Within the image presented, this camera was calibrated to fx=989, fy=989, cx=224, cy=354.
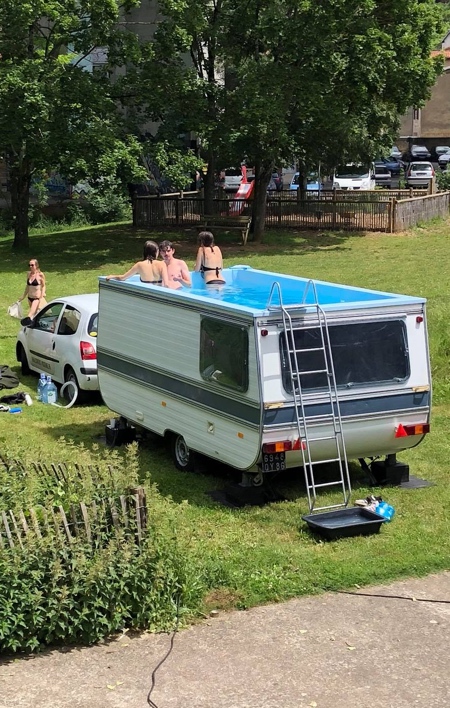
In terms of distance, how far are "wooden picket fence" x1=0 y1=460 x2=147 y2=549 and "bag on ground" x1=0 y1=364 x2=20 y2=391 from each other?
25.6 feet

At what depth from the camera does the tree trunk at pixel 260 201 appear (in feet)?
103

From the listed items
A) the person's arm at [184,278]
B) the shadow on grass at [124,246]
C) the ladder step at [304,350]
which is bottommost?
the shadow on grass at [124,246]

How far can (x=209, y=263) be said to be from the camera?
1254 cm

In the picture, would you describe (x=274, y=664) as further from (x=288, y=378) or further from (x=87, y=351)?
(x=87, y=351)

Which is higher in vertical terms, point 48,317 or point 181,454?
point 48,317

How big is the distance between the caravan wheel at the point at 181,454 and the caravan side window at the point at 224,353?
1.11m

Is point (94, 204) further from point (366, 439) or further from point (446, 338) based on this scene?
point (366, 439)

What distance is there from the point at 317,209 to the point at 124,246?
6.56 meters

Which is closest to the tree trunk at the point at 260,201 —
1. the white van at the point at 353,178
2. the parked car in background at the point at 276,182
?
the parked car in background at the point at 276,182

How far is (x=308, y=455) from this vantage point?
895 centimetres

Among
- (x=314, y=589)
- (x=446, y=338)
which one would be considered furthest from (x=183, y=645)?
(x=446, y=338)

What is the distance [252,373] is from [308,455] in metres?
0.91

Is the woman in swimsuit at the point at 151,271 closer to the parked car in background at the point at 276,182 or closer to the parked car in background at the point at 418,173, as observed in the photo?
the parked car in background at the point at 276,182

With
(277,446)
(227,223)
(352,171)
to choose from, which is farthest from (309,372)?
(352,171)
